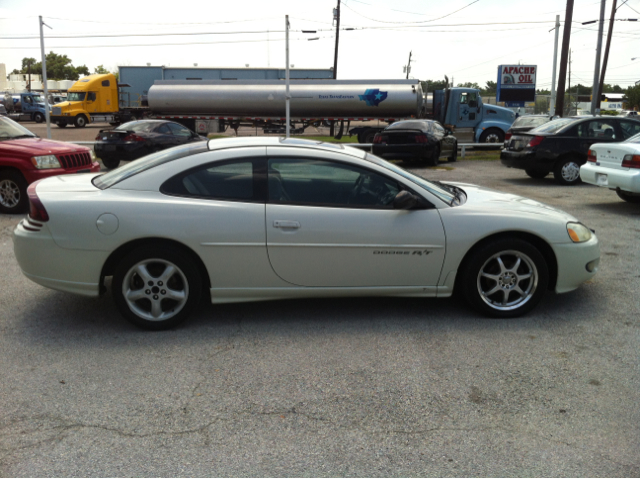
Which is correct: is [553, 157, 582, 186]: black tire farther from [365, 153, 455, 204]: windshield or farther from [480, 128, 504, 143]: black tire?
[480, 128, 504, 143]: black tire

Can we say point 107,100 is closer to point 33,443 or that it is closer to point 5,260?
point 5,260

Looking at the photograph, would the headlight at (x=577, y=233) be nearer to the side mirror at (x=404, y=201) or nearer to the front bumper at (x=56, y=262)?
the side mirror at (x=404, y=201)

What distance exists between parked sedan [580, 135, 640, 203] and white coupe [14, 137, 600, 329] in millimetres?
5290

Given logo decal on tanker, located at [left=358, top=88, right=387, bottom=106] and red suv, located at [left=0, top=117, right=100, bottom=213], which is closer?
red suv, located at [left=0, top=117, right=100, bottom=213]

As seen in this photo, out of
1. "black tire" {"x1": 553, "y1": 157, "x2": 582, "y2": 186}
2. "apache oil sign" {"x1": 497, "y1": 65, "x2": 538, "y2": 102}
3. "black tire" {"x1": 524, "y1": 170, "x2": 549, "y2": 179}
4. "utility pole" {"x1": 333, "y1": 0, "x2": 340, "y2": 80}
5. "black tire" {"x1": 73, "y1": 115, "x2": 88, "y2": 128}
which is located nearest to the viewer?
"black tire" {"x1": 553, "y1": 157, "x2": 582, "y2": 186}

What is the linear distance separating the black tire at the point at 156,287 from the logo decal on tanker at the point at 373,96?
26.9 m

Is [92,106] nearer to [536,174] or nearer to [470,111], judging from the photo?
[470,111]

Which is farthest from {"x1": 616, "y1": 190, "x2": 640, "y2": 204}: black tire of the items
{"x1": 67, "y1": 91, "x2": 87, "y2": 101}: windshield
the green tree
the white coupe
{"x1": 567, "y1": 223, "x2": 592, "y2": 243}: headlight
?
the green tree

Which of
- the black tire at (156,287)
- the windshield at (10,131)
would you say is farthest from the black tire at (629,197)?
the windshield at (10,131)

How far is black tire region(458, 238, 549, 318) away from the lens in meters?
4.79

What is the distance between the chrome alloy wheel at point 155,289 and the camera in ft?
14.8

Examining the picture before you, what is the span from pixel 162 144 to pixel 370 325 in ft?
42.7

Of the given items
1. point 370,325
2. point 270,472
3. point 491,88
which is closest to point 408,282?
point 370,325

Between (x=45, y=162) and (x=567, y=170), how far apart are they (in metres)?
10.5
